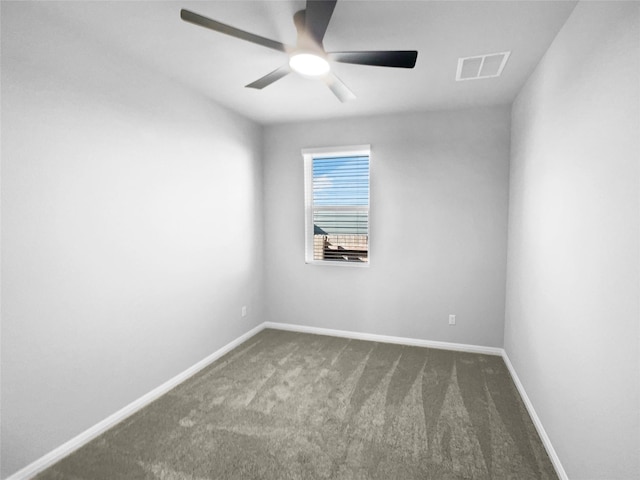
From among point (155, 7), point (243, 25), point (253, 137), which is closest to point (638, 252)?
point (243, 25)

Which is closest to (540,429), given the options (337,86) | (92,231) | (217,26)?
(337,86)

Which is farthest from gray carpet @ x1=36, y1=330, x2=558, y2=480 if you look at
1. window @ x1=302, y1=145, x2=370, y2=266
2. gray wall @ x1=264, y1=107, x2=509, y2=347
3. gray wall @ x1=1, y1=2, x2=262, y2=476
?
window @ x1=302, y1=145, x2=370, y2=266

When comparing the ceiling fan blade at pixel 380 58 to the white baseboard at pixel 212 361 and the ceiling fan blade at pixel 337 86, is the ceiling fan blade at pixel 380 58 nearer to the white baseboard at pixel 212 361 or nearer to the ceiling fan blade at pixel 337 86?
the ceiling fan blade at pixel 337 86

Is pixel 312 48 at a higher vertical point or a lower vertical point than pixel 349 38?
lower

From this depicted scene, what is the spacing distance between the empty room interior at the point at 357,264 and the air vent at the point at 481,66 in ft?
0.06

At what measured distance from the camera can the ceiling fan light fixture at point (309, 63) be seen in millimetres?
1898

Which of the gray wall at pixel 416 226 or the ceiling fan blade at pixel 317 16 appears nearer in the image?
the ceiling fan blade at pixel 317 16

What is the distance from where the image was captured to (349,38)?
81.0 inches

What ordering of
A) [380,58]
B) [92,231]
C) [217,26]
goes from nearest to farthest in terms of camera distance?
[217,26]
[380,58]
[92,231]

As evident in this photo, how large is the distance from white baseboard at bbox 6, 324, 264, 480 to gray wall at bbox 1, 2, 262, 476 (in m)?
0.05

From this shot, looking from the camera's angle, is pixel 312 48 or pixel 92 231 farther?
pixel 92 231

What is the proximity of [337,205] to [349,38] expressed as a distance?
6.89 feet

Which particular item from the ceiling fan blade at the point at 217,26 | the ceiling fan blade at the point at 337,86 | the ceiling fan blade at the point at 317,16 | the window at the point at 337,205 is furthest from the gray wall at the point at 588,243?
the window at the point at 337,205

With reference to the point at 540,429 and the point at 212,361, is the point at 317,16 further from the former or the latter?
the point at 212,361
